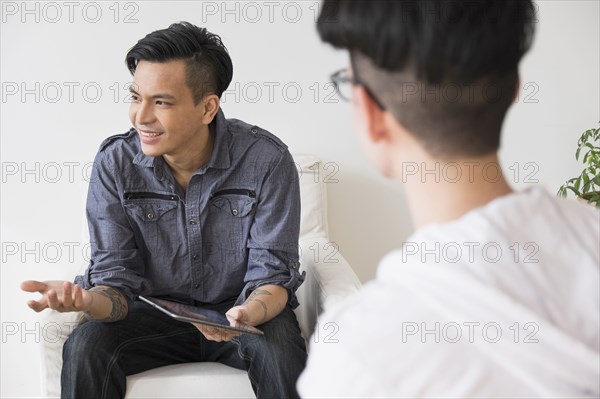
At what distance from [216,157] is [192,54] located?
274mm

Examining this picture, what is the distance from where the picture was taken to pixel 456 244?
2.39 feet

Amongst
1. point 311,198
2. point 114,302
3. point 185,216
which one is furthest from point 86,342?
point 311,198

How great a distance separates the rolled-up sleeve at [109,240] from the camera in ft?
6.45

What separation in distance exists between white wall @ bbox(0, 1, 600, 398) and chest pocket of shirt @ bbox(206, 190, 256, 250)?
72 cm

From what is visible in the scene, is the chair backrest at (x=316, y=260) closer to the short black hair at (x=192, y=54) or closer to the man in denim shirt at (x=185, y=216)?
the man in denim shirt at (x=185, y=216)

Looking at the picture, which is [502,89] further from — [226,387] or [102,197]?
[102,197]

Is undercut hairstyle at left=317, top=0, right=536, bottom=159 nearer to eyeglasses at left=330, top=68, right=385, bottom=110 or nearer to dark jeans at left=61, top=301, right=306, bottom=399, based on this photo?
eyeglasses at left=330, top=68, right=385, bottom=110

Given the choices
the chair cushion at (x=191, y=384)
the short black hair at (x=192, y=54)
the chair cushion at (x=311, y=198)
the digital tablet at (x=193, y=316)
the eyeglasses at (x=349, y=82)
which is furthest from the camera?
the chair cushion at (x=311, y=198)

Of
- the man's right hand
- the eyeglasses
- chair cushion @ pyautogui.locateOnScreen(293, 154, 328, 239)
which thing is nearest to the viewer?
the eyeglasses

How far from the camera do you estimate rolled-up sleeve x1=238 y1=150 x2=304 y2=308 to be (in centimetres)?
199

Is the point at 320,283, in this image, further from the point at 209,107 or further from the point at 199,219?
the point at 209,107

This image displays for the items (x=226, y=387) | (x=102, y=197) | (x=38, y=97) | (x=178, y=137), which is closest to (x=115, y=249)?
(x=102, y=197)

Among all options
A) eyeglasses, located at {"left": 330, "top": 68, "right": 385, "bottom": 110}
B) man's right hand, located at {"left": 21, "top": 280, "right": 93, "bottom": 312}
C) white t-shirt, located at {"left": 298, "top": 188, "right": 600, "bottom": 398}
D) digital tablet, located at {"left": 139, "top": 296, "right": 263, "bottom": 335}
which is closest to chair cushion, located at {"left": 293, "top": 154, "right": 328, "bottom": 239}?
digital tablet, located at {"left": 139, "top": 296, "right": 263, "bottom": 335}

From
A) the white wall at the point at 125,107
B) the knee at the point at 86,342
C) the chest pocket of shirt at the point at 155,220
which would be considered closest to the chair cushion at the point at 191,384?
the knee at the point at 86,342
